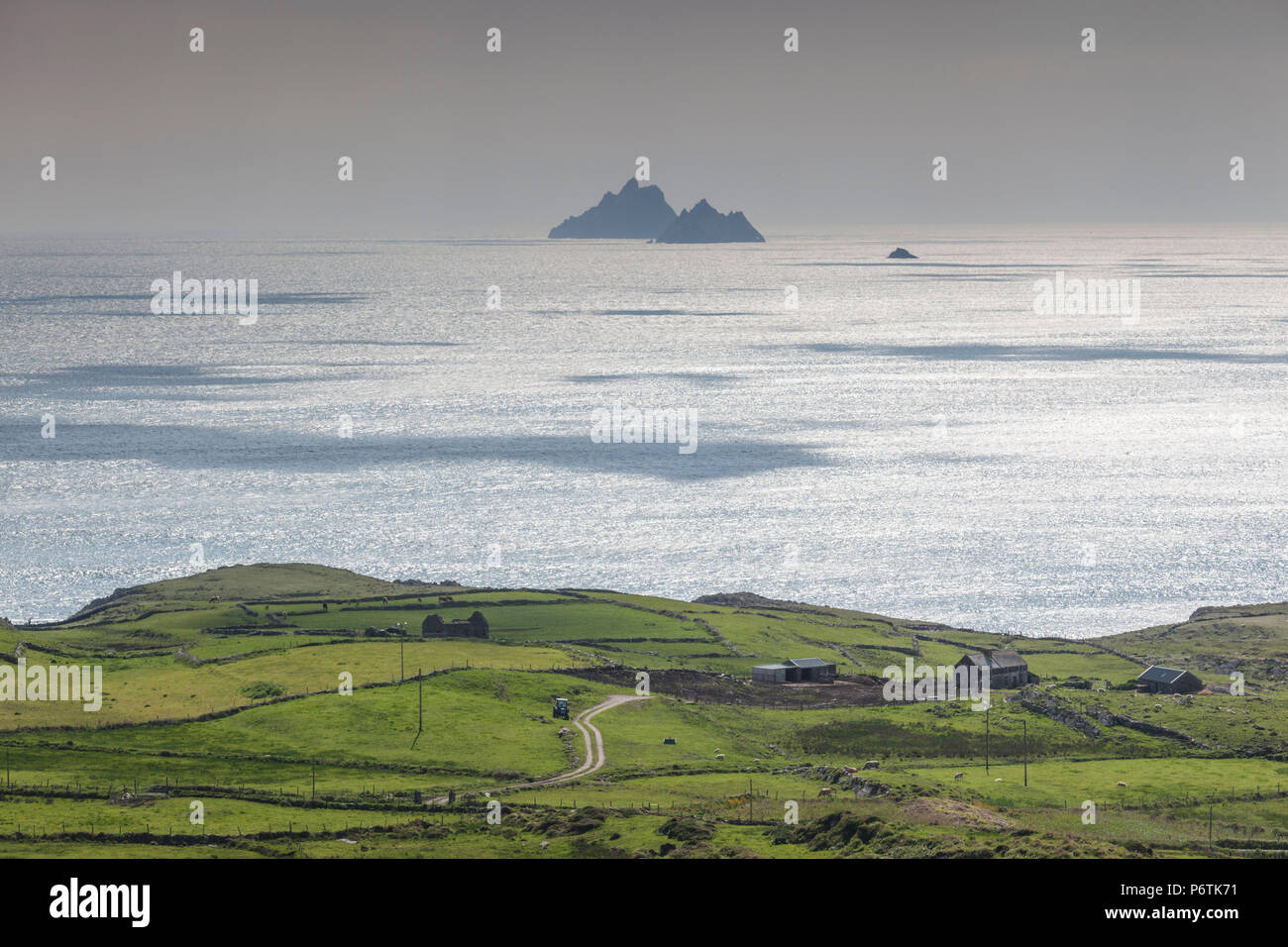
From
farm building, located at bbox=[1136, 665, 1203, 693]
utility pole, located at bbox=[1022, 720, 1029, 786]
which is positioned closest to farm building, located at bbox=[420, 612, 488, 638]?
utility pole, located at bbox=[1022, 720, 1029, 786]

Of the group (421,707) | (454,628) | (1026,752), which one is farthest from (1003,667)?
(454,628)

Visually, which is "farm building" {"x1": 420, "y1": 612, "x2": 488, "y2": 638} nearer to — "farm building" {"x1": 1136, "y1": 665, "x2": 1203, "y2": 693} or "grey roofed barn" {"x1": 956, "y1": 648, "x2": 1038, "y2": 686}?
"grey roofed barn" {"x1": 956, "y1": 648, "x2": 1038, "y2": 686}

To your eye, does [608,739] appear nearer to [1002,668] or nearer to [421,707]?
[421,707]

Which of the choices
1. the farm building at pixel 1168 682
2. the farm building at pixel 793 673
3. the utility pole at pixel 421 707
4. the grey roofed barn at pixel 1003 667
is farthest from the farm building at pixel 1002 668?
the utility pole at pixel 421 707

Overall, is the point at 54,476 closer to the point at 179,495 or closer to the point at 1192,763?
the point at 179,495

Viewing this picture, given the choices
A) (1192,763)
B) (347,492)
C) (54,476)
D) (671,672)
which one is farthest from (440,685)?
(54,476)
